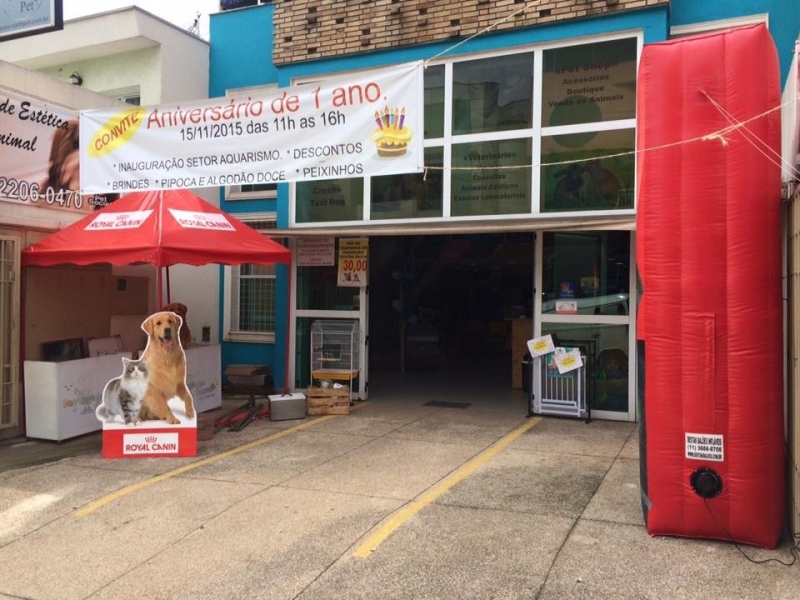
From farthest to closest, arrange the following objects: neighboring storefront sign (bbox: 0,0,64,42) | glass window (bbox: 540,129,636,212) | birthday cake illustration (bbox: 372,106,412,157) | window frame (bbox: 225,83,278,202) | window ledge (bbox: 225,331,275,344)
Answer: window ledge (bbox: 225,331,275,344) < window frame (bbox: 225,83,278,202) < glass window (bbox: 540,129,636,212) < neighboring storefront sign (bbox: 0,0,64,42) < birthday cake illustration (bbox: 372,106,412,157)

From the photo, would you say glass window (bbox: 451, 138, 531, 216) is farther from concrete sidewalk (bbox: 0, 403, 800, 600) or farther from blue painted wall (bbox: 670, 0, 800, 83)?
concrete sidewalk (bbox: 0, 403, 800, 600)

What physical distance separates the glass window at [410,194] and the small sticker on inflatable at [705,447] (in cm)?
542

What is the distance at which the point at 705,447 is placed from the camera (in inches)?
165

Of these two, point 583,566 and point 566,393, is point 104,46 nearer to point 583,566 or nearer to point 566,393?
point 566,393

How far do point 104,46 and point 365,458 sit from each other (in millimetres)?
8984

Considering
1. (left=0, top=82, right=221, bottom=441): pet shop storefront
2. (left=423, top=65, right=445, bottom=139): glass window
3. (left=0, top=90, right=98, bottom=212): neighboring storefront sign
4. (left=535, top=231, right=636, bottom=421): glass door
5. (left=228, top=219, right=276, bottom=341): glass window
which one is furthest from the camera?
(left=228, top=219, right=276, bottom=341): glass window

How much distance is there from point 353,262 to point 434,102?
255 cm

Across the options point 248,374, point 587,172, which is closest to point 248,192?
point 248,374

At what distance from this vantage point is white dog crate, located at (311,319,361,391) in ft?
31.8

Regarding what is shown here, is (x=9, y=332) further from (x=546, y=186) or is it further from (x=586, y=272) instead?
(x=586, y=272)

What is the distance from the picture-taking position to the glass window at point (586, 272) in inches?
327

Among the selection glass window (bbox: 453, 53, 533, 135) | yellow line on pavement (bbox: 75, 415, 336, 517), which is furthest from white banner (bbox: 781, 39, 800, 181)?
yellow line on pavement (bbox: 75, 415, 336, 517)

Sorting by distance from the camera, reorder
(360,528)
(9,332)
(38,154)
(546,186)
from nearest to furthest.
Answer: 1. (360,528)
2. (9,332)
3. (38,154)
4. (546,186)

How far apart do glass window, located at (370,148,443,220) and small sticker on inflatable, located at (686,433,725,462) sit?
5425 mm
